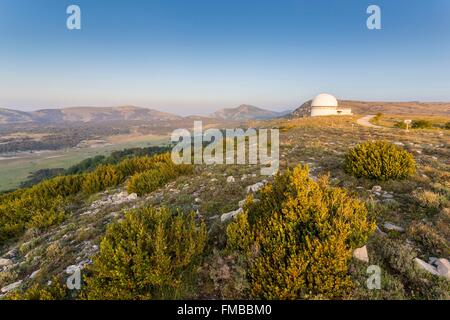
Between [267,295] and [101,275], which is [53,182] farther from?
[267,295]

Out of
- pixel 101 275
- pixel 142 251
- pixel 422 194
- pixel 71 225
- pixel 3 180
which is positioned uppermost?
pixel 422 194

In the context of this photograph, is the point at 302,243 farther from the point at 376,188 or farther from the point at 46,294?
the point at 376,188

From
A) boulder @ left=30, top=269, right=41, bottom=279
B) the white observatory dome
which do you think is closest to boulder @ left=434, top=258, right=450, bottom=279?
boulder @ left=30, top=269, right=41, bottom=279

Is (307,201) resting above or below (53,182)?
above

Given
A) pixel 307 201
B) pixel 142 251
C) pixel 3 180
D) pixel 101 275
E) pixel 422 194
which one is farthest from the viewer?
pixel 3 180

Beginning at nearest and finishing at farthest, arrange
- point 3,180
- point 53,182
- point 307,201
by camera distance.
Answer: point 307,201 → point 53,182 → point 3,180

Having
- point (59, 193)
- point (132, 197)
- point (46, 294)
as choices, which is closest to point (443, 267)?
point (46, 294)
